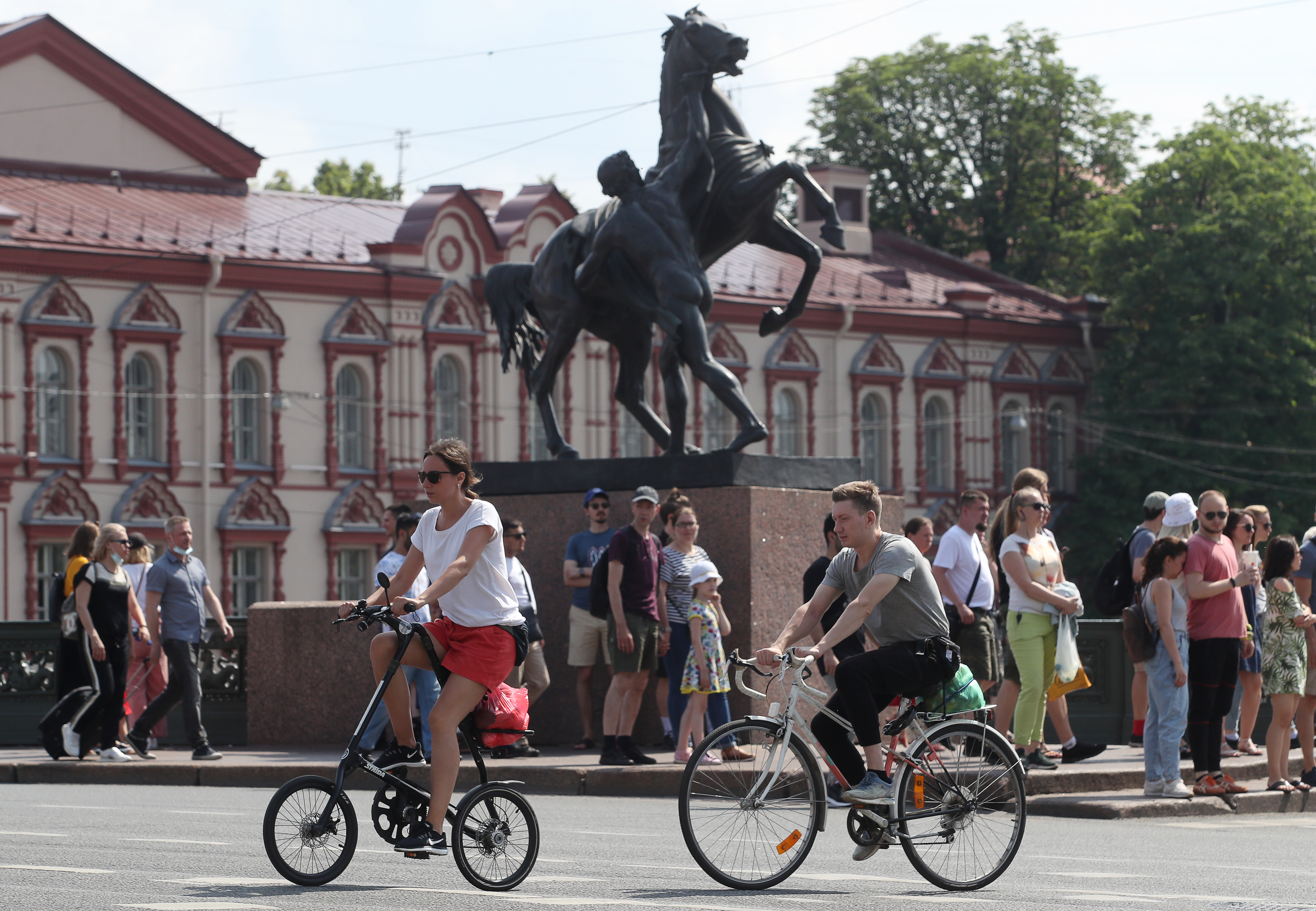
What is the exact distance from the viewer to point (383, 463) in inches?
2020

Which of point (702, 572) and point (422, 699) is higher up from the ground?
point (702, 572)

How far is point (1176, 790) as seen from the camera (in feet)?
47.1

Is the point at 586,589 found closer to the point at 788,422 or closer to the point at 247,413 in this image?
the point at 247,413

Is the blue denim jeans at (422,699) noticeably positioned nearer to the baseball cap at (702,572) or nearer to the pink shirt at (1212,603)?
the baseball cap at (702,572)

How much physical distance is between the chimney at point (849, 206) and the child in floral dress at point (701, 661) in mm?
44844

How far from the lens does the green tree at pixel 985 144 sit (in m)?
62.1

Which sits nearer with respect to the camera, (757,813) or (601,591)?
(757,813)

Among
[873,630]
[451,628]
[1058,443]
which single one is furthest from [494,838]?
[1058,443]

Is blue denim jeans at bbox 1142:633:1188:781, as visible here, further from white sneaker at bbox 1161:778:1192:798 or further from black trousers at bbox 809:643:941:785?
black trousers at bbox 809:643:941:785

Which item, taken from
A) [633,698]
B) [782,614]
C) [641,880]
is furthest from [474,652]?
[782,614]

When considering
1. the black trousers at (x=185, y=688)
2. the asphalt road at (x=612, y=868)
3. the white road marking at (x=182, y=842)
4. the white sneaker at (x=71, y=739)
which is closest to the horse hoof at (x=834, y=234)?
the asphalt road at (x=612, y=868)

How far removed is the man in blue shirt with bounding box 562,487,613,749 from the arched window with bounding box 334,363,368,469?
34698 mm

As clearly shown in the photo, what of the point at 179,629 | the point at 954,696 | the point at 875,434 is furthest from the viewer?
the point at 875,434

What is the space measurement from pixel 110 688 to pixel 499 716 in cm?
Answer: 804
